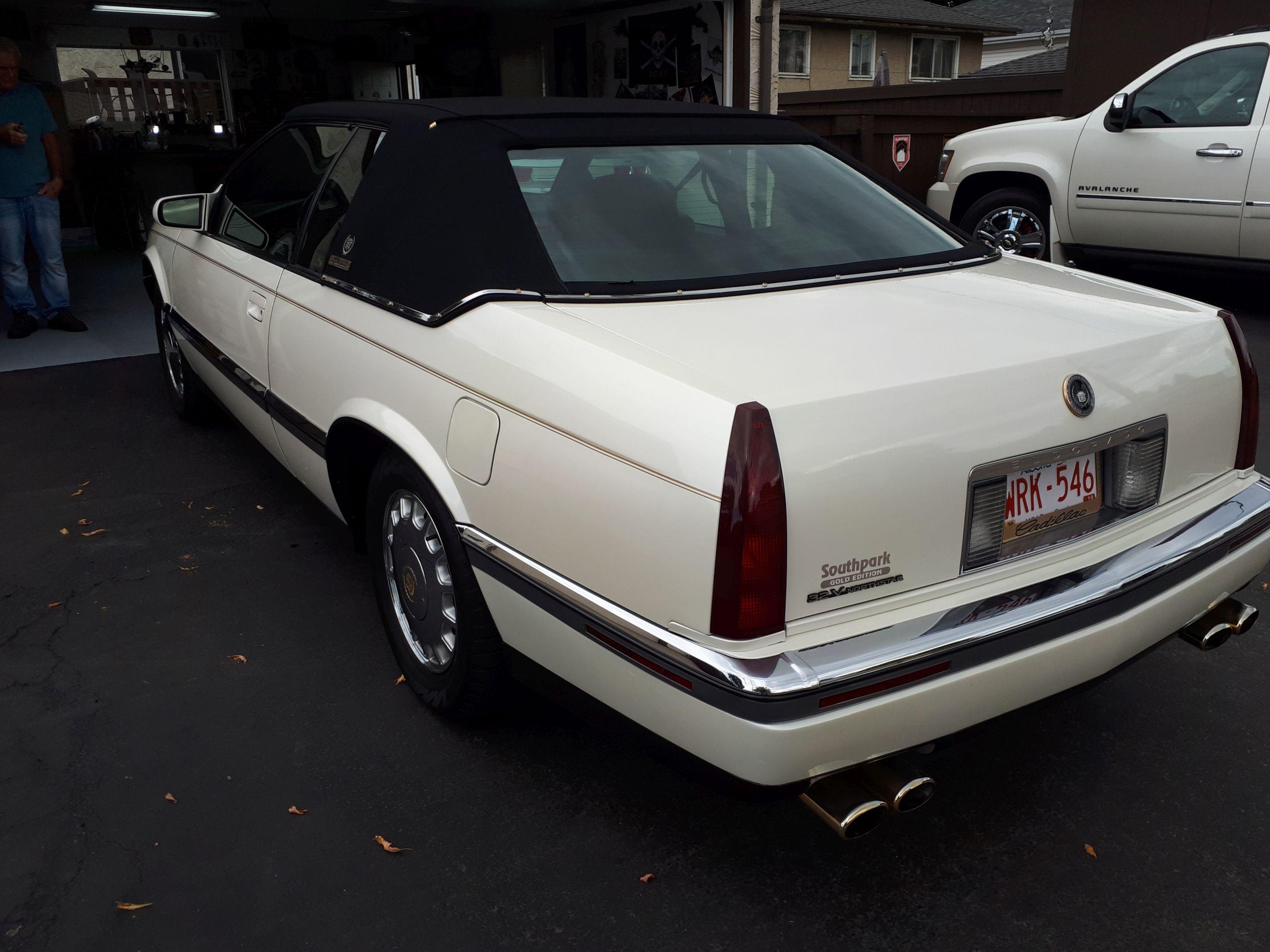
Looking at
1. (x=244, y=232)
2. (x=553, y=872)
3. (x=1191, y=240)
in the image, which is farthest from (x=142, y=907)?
(x=1191, y=240)

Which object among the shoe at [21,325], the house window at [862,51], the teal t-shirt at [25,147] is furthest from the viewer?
the house window at [862,51]

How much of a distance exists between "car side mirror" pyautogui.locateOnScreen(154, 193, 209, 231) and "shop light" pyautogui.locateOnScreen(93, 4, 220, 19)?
28.7 feet

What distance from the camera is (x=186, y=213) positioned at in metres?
4.35

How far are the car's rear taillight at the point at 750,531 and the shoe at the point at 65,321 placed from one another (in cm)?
742

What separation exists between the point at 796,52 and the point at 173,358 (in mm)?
32459

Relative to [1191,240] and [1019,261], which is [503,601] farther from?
[1191,240]

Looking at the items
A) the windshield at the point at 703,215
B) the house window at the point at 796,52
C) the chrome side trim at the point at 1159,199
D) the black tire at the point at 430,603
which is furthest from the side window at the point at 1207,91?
the house window at the point at 796,52

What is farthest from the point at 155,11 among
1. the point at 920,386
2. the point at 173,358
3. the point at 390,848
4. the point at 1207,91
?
the point at 920,386

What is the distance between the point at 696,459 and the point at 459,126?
5.06 feet

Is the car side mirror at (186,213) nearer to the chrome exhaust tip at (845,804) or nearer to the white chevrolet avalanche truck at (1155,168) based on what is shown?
the chrome exhaust tip at (845,804)

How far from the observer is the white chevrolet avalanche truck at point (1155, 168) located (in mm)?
7230

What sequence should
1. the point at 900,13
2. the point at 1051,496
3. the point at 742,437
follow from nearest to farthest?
the point at 742,437
the point at 1051,496
the point at 900,13

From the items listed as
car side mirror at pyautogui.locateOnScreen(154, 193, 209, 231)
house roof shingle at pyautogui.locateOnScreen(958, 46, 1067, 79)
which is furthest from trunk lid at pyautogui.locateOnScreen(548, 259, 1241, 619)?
house roof shingle at pyautogui.locateOnScreen(958, 46, 1067, 79)

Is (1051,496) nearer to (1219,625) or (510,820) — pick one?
(1219,625)
